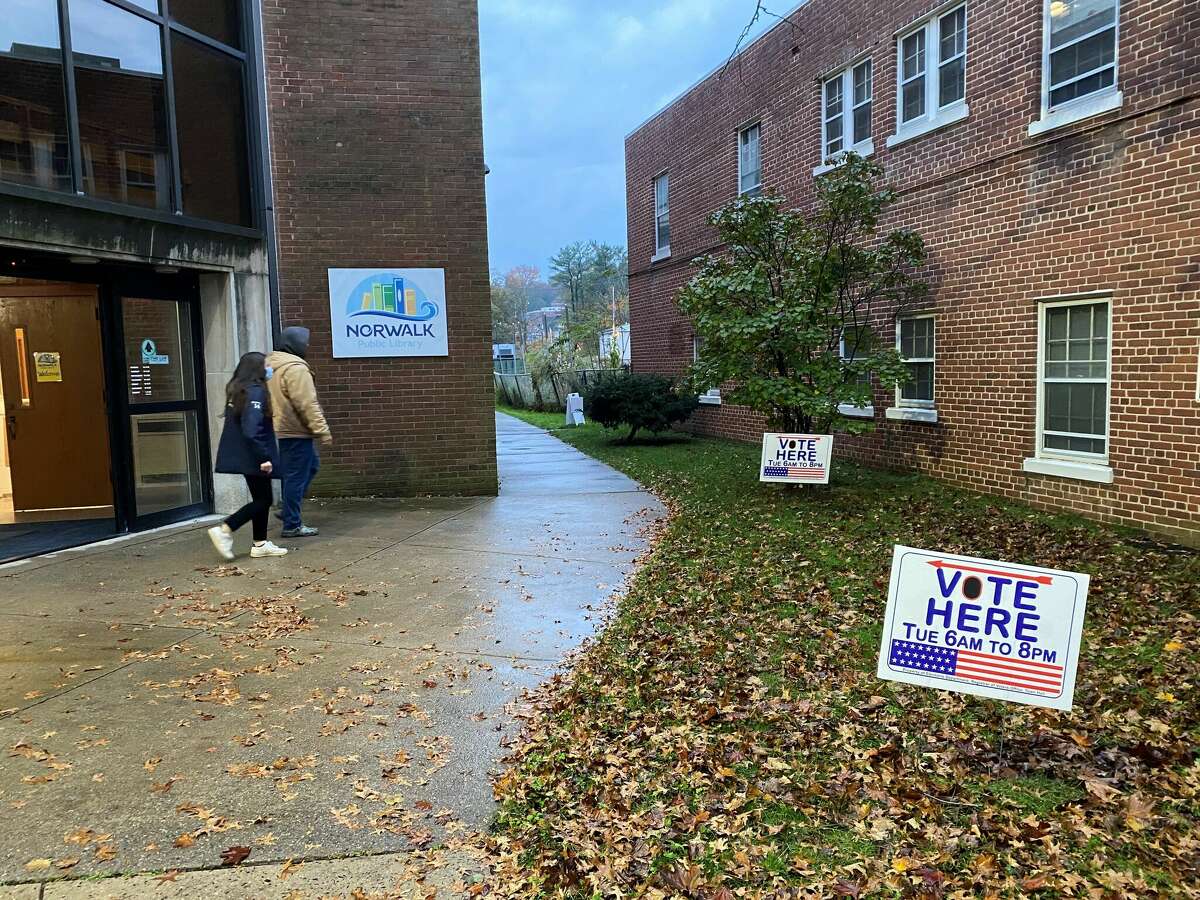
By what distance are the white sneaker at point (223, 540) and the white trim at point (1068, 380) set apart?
831 cm

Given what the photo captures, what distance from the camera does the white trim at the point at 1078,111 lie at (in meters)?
8.78

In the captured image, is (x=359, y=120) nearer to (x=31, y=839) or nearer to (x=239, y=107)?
(x=239, y=107)

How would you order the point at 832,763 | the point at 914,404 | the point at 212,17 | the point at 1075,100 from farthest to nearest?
the point at 914,404, the point at 212,17, the point at 1075,100, the point at 832,763

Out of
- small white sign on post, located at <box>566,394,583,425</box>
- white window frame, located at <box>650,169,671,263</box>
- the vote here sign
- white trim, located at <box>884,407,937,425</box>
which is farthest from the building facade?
small white sign on post, located at <box>566,394,583,425</box>

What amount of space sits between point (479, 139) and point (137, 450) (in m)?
5.12

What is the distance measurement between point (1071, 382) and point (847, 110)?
6138mm

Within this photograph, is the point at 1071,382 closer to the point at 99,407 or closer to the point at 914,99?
the point at 914,99

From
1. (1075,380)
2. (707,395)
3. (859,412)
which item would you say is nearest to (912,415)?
(859,412)

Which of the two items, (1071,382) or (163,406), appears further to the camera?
(1071,382)

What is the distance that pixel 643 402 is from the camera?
17.9 m

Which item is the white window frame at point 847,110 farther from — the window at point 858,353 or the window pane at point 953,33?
the window at point 858,353

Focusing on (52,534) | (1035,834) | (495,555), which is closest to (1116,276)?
(495,555)

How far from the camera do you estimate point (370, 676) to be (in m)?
4.91

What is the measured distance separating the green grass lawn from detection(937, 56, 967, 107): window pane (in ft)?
22.3
